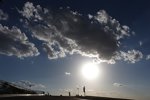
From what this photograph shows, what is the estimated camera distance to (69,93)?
76.3m

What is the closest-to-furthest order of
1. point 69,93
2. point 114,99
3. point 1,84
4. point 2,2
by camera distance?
point 2,2 < point 114,99 < point 69,93 < point 1,84

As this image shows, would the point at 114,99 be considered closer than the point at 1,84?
Yes

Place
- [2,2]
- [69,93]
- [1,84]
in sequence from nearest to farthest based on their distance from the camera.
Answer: [2,2] → [69,93] → [1,84]

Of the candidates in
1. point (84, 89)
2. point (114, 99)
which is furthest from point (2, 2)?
point (84, 89)

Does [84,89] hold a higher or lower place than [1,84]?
lower

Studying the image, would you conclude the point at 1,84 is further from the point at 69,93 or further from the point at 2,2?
the point at 2,2

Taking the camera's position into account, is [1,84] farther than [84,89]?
Yes

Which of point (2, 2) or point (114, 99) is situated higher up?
point (2, 2)

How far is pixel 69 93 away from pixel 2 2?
52.7 metres

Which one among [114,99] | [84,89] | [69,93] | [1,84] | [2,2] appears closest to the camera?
[2,2]

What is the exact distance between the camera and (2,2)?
88.2ft

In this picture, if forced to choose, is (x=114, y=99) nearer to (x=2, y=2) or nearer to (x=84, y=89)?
(x=84, y=89)

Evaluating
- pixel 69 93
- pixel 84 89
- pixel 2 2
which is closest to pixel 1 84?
pixel 69 93

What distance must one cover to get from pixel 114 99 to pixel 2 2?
87.0 feet
